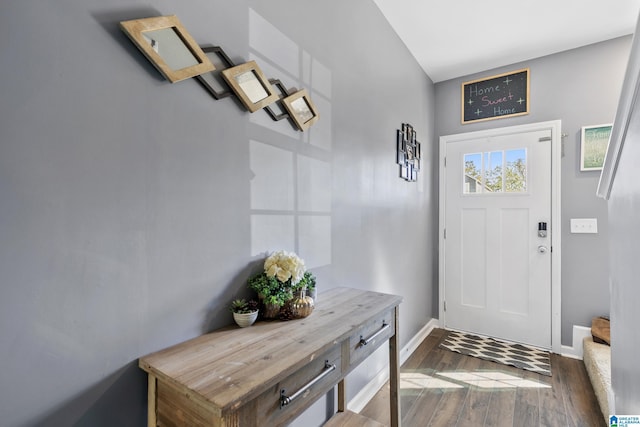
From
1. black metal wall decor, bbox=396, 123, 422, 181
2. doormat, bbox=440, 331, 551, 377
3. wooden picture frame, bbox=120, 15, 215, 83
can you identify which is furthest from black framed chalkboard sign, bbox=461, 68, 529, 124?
wooden picture frame, bbox=120, 15, 215, 83

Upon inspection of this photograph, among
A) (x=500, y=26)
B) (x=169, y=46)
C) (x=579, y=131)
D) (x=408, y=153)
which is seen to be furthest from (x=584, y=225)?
(x=169, y=46)

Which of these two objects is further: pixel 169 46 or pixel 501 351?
pixel 501 351

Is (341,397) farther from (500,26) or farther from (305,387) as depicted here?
(500,26)

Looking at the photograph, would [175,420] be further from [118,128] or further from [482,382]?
Result: [482,382]

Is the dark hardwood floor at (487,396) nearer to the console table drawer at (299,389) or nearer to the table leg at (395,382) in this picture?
the table leg at (395,382)

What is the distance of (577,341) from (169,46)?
357 cm

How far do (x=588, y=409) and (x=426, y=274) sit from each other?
1523 millimetres

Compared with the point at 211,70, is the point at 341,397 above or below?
below

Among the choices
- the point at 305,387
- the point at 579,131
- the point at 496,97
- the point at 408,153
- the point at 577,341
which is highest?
the point at 496,97

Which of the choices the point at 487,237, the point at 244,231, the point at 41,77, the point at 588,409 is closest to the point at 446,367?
the point at 588,409

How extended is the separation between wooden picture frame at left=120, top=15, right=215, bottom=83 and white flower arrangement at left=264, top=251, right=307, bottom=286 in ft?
2.30

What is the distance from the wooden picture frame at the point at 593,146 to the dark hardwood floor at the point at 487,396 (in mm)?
1672

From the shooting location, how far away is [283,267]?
118 centimetres

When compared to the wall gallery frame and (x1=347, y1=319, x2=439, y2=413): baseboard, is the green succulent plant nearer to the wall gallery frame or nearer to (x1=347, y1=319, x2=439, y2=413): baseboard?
the wall gallery frame
